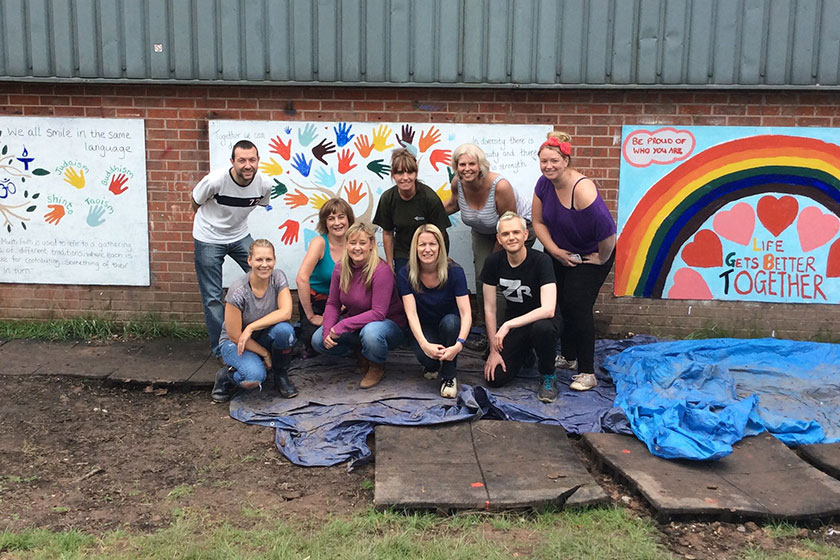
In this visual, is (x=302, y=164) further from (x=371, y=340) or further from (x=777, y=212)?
(x=777, y=212)

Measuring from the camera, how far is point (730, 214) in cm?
652

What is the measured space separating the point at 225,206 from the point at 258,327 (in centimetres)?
118

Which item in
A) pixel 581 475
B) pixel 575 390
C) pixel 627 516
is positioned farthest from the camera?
pixel 575 390

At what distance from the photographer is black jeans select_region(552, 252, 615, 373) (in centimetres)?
546

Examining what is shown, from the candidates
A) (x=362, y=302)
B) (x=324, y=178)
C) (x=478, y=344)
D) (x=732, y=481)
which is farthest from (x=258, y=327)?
(x=732, y=481)

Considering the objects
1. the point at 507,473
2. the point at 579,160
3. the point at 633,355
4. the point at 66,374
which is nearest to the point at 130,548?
the point at 507,473

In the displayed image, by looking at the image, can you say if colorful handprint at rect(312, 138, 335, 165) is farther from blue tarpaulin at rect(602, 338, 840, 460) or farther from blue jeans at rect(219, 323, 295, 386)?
blue tarpaulin at rect(602, 338, 840, 460)

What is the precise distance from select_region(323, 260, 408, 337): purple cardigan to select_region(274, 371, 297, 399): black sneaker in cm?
41

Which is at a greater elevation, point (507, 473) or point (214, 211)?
point (214, 211)

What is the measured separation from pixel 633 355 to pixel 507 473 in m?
2.24

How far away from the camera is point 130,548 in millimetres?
3461

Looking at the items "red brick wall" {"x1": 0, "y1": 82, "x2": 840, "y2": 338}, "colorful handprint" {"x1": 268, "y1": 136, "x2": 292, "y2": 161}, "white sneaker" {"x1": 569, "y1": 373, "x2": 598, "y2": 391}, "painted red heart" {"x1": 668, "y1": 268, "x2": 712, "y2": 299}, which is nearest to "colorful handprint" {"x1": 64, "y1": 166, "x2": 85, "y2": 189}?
"red brick wall" {"x1": 0, "y1": 82, "x2": 840, "y2": 338}

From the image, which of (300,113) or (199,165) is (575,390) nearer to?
(300,113)

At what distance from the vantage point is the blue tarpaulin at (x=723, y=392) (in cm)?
459
